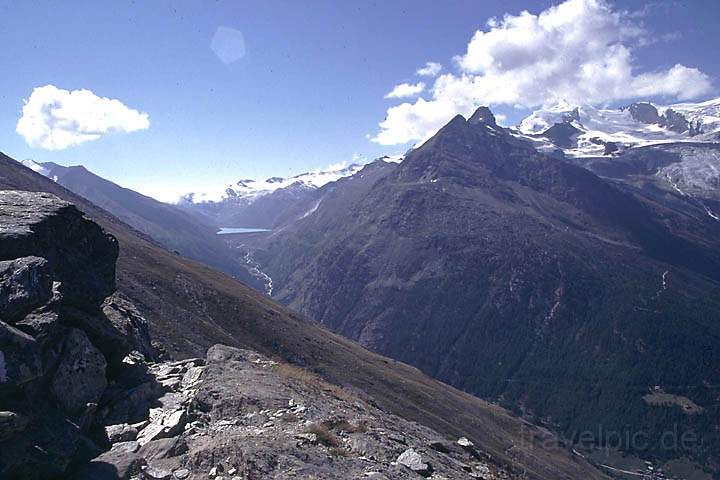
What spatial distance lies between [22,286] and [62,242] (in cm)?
620

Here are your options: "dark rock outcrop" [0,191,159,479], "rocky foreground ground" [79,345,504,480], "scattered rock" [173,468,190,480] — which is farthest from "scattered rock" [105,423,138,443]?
"scattered rock" [173,468,190,480]

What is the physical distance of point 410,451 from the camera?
71.0 feet

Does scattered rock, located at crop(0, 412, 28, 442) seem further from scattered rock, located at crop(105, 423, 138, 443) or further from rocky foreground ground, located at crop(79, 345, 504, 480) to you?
scattered rock, located at crop(105, 423, 138, 443)

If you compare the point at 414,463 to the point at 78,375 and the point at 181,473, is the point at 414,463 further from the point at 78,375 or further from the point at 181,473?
the point at 78,375

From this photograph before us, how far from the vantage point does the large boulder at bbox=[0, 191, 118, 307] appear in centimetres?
2011

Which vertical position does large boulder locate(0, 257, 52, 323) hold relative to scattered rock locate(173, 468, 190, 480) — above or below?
above

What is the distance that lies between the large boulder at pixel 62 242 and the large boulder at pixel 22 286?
1.81 meters

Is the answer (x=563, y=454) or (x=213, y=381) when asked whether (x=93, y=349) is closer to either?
(x=213, y=381)

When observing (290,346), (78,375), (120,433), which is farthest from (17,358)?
(290,346)

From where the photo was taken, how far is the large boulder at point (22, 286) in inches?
664

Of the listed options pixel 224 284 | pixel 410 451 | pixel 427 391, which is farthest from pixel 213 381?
pixel 224 284

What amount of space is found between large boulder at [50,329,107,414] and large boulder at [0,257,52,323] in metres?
2.45

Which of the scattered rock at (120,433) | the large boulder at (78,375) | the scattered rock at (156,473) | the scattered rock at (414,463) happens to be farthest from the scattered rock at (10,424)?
the scattered rock at (414,463)

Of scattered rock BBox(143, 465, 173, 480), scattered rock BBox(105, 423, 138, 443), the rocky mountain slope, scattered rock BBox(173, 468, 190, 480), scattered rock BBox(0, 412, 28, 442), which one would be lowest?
the rocky mountain slope
